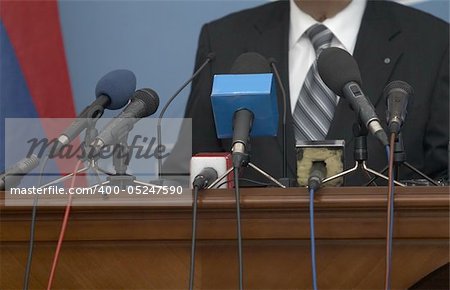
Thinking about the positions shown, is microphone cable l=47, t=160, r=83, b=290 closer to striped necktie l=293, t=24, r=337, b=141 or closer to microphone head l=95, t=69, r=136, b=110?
microphone head l=95, t=69, r=136, b=110

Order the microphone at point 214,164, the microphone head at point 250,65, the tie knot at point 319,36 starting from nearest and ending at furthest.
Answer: the microphone at point 214,164, the microphone head at point 250,65, the tie knot at point 319,36

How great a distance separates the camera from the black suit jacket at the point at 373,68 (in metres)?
1.85

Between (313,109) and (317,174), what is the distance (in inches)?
27.8

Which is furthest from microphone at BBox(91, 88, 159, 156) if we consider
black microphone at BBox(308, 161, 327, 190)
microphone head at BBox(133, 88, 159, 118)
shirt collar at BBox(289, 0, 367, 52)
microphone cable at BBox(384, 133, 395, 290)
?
shirt collar at BBox(289, 0, 367, 52)

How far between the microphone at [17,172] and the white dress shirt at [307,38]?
0.85 m

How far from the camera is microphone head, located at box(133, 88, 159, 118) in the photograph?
4.31 ft

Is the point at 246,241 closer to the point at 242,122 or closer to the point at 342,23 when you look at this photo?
the point at 242,122

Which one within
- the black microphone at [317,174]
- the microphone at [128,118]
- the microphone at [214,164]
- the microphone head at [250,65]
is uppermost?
the microphone head at [250,65]

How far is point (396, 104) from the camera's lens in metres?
1.18

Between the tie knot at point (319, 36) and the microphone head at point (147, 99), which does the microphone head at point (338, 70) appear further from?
the tie knot at point (319, 36)

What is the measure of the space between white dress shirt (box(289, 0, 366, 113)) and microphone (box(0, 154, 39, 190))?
2.80 feet

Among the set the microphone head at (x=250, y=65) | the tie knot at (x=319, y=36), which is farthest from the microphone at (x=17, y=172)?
the tie knot at (x=319, y=36)

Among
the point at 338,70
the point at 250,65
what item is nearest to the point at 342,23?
the point at 250,65

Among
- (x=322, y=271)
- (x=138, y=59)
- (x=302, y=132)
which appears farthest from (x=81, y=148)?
(x=138, y=59)
